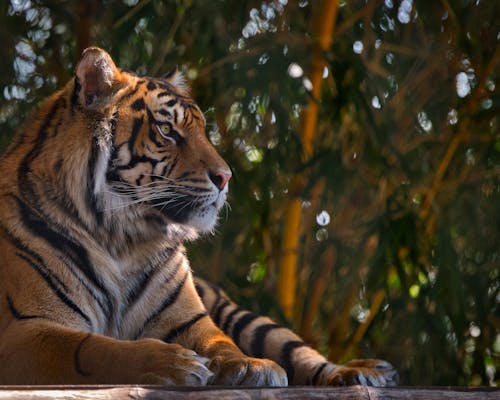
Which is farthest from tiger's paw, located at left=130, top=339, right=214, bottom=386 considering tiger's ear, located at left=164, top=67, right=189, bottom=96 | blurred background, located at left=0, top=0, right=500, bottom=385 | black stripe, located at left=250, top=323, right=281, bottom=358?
blurred background, located at left=0, top=0, right=500, bottom=385

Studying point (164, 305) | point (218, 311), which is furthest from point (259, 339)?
point (164, 305)

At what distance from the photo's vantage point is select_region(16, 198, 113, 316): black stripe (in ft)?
9.02

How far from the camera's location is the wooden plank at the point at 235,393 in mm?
1730

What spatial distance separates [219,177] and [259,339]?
59 cm

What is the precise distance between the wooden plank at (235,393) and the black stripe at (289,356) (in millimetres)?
937

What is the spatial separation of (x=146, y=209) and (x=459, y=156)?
206cm

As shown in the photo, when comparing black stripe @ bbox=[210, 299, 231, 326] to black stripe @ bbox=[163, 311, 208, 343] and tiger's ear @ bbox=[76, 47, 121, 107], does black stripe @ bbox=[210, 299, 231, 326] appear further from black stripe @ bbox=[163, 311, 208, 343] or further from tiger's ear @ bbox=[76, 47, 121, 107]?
tiger's ear @ bbox=[76, 47, 121, 107]

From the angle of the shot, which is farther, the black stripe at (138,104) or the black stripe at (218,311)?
the black stripe at (218,311)

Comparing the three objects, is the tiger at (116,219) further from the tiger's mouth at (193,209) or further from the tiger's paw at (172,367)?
the tiger's paw at (172,367)

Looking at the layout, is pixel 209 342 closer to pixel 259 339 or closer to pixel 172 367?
pixel 259 339

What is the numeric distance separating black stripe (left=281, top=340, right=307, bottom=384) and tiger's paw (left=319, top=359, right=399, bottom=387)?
0.67 feet

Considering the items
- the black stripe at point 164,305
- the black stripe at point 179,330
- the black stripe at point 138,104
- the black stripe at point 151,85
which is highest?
the black stripe at point 151,85

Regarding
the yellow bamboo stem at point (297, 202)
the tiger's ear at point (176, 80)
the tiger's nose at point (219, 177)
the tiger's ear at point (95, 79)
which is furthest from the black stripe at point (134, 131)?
the yellow bamboo stem at point (297, 202)

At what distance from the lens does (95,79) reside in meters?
2.85
